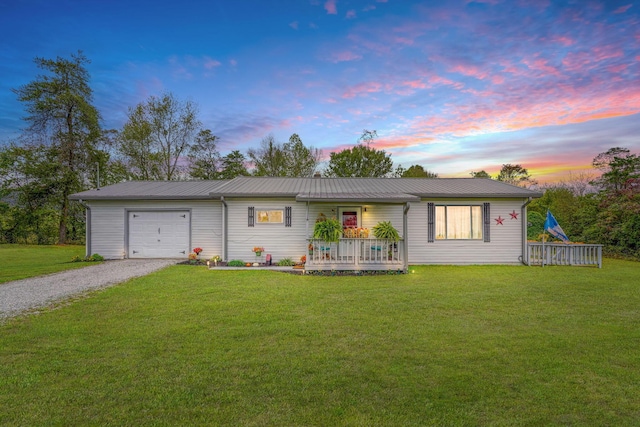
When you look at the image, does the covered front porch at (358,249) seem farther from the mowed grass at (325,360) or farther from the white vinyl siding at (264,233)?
the mowed grass at (325,360)

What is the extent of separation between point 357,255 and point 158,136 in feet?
72.3

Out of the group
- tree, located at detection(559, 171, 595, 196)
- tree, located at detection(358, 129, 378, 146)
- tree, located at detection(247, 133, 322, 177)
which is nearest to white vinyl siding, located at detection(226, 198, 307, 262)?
tree, located at detection(247, 133, 322, 177)

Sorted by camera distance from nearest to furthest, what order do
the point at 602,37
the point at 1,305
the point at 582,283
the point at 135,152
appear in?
the point at 1,305, the point at 582,283, the point at 602,37, the point at 135,152

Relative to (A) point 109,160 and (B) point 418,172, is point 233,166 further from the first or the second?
(B) point 418,172

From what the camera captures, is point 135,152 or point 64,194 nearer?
point 64,194

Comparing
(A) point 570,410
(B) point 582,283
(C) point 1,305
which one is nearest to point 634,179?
(B) point 582,283

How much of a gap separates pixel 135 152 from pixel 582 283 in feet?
91.7

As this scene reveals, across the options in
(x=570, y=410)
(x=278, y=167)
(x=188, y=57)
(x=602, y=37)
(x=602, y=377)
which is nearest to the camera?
(x=570, y=410)

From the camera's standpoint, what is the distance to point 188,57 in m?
14.5

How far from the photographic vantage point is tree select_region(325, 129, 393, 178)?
2898 centimetres

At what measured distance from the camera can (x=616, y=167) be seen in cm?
1617

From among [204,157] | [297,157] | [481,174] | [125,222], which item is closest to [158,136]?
[204,157]

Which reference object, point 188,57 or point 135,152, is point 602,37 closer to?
point 188,57

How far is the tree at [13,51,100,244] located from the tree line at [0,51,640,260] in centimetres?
5
